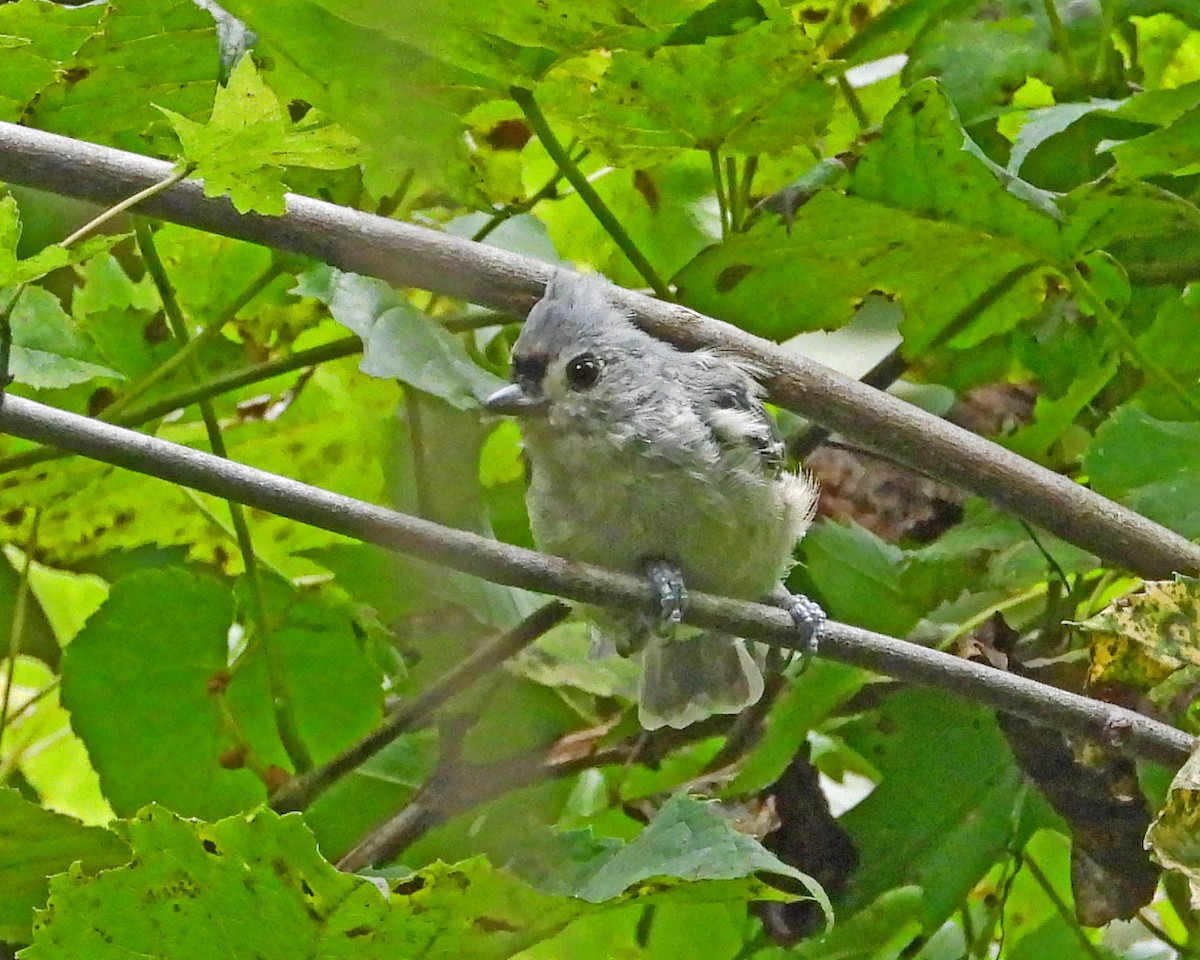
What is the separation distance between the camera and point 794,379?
1173mm

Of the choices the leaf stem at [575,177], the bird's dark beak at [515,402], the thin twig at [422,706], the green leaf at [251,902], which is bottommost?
the thin twig at [422,706]

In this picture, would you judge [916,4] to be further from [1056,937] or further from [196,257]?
[1056,937]

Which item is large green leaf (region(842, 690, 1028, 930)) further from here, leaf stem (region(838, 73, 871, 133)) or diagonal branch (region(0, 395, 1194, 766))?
leaf stem (region(838, 73, 871, 133))

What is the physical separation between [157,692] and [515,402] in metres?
0.50

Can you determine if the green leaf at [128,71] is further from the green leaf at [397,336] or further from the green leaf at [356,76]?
the green leaf at [397,336]

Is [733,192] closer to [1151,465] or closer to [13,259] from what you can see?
[1151,465]

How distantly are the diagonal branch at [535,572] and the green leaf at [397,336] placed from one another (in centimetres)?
26

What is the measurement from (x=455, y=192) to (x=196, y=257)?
1.32 ft

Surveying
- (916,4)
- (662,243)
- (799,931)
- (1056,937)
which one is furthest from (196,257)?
(1056,937)

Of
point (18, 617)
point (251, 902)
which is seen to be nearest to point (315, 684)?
point (18, 617)

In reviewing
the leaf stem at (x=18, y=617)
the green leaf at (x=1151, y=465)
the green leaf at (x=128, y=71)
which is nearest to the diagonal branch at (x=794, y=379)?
the green leaf at (x=1151, y=465)

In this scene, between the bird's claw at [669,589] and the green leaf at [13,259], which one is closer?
the green leaf at [13,259]

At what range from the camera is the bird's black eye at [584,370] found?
5.12ft

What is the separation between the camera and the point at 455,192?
1.26 m
